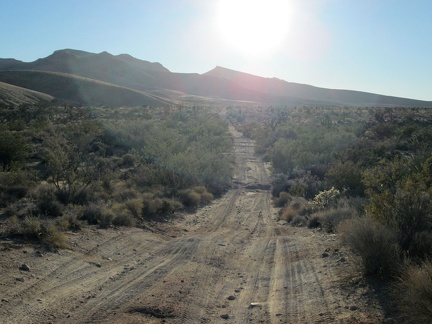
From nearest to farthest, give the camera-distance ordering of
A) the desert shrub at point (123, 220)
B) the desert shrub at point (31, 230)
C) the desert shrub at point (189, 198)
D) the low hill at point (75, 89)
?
1. the desert shrub at point (31, 230)
2. the desert shrub at point (123, 220)
3. the desert shrub at point (189, 198)
4. the low hill at point (75, 89)

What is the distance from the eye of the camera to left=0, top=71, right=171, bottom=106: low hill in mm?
111625

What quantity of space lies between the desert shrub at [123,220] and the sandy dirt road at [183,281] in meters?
0.67

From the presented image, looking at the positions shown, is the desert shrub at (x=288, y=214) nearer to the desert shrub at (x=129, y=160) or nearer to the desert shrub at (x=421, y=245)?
the desert shrub at (x=421, y=245)

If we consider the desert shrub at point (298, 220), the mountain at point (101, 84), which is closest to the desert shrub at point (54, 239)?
the desert shrub at point (298, 220)

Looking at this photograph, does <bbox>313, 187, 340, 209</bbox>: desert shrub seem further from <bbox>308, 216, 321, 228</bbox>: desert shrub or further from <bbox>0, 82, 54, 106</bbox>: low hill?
<bbox>0, 82, 54, 106</bbox>: low hill

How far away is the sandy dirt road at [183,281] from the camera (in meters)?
7.71

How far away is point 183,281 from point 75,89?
115m

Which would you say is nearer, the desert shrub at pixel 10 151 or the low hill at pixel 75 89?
the desert shrub at pixel 10 151

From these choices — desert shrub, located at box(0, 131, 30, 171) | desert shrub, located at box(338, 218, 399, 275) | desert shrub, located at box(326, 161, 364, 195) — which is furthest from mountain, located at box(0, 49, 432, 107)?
desert shrub, located at box(338, 218, 399, 275)

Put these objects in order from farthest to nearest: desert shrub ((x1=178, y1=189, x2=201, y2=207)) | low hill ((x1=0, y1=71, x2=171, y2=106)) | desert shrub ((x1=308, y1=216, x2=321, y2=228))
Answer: low hill ((x1=0, y1=71, x2=171, y2=106)), desert shrub ((x1=178, y1=189, x2=201, y2=207)), desert shrub ((x1=308, y1=216, x2=321, y2=228))

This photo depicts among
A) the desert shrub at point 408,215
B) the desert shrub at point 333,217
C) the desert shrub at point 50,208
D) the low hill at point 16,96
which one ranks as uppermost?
the low hill at point 16,96

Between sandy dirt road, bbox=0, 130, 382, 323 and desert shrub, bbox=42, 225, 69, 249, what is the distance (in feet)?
0.90

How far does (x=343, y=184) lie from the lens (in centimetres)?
2012

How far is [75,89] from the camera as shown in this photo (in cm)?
11656
